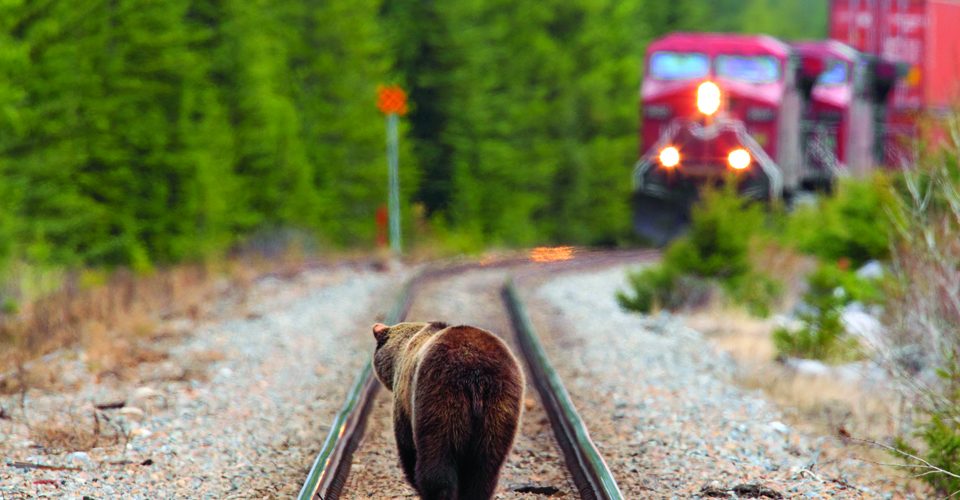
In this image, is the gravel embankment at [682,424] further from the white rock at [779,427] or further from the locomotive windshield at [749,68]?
the locomotive windshield at [749,68]

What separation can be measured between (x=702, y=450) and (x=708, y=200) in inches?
306

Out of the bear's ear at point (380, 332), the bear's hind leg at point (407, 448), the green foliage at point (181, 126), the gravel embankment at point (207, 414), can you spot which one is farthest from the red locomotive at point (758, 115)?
the bear's hind leg at point (407, 448)

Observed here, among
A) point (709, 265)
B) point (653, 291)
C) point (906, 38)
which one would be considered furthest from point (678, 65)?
point (709, 265)

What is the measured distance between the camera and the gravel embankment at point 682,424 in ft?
23.3

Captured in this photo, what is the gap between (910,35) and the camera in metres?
23.8

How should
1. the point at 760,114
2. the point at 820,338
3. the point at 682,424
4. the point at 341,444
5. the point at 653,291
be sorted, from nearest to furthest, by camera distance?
the point at 341,444, the point at 682,424, the point at 820,338, the point at 653,291, the point at 760,114

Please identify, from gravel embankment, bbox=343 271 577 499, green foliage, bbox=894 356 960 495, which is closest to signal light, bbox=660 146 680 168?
gravel embankment, bbox=343 271 577 499

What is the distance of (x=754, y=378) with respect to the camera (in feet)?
35.4

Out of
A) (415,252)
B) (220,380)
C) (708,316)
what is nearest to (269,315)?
(220,380)

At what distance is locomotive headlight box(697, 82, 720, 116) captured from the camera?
19.2m

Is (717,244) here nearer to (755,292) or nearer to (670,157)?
(755,292)

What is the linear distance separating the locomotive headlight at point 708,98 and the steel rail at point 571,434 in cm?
837

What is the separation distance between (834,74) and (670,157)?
3.66 m

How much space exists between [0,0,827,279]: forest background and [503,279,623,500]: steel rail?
9059 millimetres
